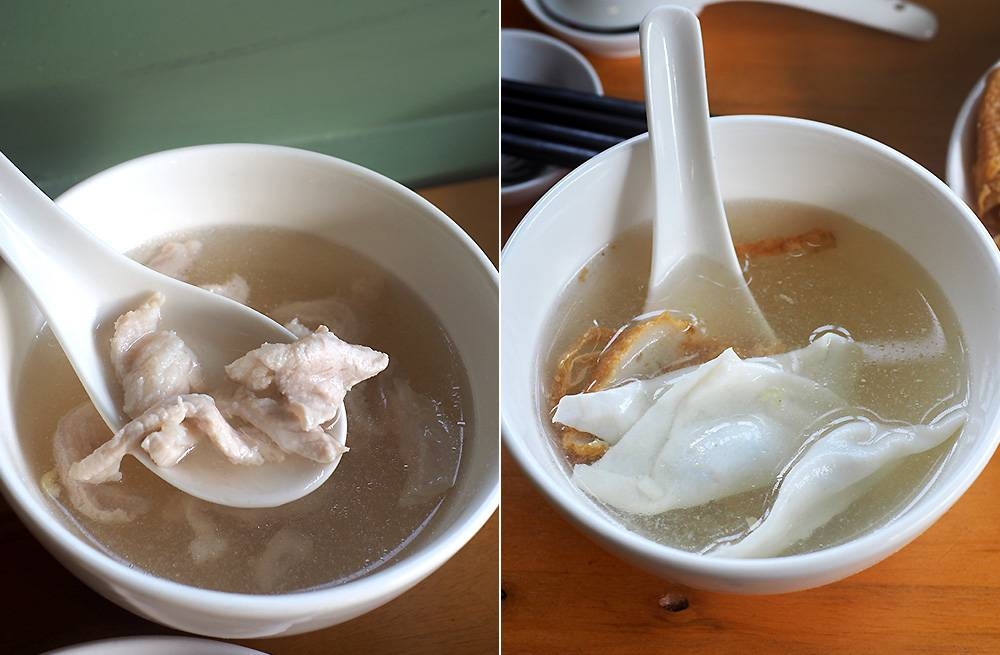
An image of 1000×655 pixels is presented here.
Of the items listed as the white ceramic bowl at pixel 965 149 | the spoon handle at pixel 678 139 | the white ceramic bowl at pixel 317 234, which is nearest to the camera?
the white ceramic bowl at pixel 317 234

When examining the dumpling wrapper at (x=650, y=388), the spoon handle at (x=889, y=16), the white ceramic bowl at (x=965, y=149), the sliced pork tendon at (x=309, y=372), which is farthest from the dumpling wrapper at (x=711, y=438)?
the spoon handle at (x=889, y=16)

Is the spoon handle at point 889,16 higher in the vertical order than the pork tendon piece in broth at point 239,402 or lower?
higher

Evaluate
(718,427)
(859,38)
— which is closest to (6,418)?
(718,427)

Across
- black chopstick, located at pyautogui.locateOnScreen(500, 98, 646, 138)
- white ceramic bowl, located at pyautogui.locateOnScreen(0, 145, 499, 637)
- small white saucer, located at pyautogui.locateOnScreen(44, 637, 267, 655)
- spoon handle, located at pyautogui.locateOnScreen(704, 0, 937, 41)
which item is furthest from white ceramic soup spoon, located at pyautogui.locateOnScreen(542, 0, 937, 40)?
small white saucer, located at pyautogui.locateOnScreen(44, 637, 267, 655)

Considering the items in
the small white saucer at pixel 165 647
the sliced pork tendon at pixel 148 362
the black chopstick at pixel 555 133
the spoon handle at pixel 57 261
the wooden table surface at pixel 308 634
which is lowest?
the wooden table surface at pixel 308 634

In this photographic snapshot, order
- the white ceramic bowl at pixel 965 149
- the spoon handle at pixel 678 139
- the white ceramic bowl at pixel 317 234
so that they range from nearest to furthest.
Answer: the white ceramic bowl at pixel 317 234 < the spoon handle at pixel 678 139 < the white ceramic bowl at pixel 965 149

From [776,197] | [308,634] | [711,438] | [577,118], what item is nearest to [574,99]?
[577,118]

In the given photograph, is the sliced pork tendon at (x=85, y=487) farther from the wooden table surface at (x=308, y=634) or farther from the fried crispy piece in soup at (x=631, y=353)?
the fried crispy piece in soup at (x=631, y=353)
